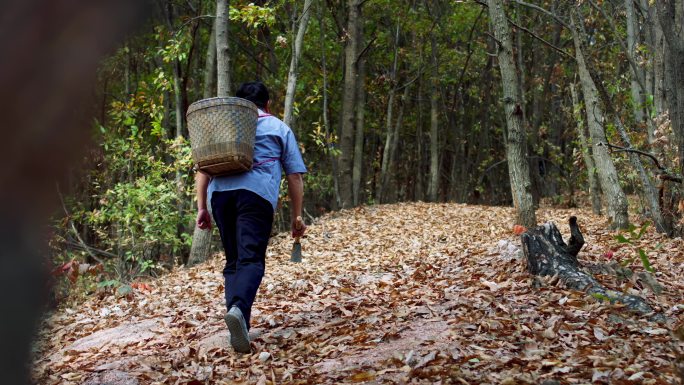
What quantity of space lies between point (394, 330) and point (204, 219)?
178cm

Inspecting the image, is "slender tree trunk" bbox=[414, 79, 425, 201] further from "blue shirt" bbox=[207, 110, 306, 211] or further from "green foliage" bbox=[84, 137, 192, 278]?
"blue shirt" bbox=[207, 110, 306, 211]

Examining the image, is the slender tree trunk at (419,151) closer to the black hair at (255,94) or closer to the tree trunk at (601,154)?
the tree trunk at (601,154)

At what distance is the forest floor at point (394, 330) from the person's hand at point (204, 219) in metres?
0.90

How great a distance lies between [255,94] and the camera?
5.84m

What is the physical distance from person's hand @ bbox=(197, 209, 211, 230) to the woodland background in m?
1.03

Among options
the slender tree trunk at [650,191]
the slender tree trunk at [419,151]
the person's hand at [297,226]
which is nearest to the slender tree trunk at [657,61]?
the slender tree trunk at [650,191]

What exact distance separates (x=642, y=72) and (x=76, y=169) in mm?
14733

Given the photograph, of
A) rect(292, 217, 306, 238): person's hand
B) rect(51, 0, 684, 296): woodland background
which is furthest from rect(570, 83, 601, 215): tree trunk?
rect(292, 217, 306, 238): person's hand

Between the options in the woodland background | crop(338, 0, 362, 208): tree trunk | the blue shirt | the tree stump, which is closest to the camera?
the blue shirt

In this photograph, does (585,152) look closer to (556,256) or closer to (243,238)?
(556,256)

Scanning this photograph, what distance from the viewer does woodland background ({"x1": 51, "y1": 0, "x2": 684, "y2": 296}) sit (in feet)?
33.4

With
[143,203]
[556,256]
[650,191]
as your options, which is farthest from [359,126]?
[556,256]

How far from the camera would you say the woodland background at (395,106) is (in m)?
10.2

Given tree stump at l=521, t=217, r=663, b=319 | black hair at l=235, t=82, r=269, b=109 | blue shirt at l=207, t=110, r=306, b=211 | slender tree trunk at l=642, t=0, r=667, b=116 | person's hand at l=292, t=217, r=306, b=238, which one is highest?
slender tree trunk at l=642, t=0, r=667, b=116
